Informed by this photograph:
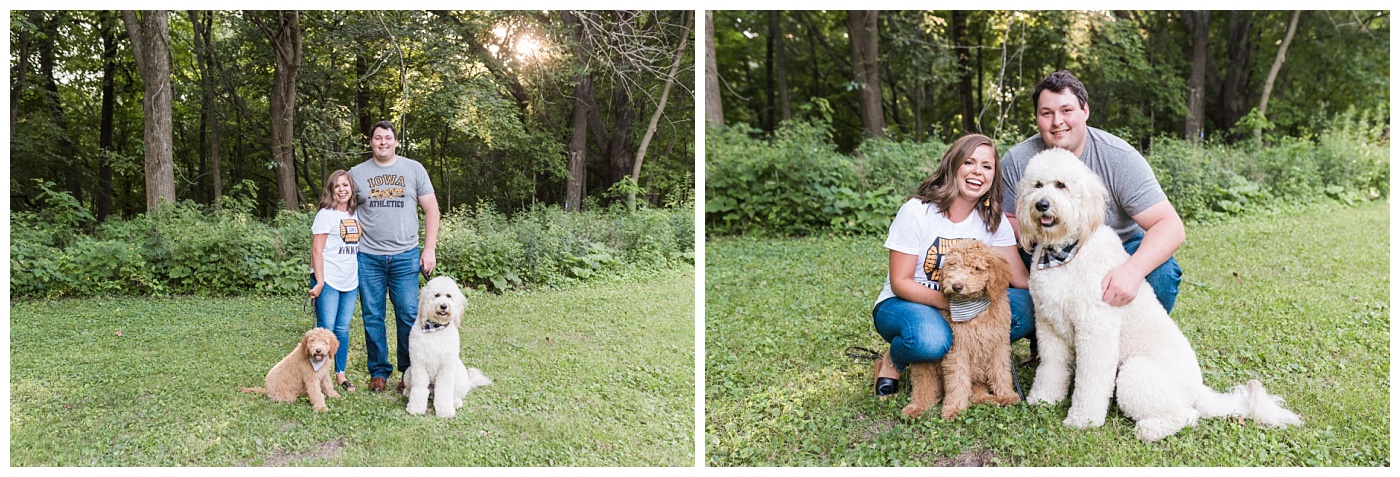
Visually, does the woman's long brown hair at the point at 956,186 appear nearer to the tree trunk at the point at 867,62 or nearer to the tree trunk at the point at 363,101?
the tree trunk at the point at 363,101

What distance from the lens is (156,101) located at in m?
4.20

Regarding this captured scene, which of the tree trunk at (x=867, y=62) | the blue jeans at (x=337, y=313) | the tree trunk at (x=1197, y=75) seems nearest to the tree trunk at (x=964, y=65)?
the tree trunk at (x=867, y=62)

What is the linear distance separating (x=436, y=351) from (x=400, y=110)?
1.32 m

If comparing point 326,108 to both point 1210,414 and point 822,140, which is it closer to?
point 1210,414

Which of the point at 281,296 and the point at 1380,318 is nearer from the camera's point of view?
the point at 1380,318

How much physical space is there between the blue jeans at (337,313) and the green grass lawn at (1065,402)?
150cm

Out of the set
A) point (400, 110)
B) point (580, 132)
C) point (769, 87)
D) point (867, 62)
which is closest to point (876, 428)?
point (580, 132)

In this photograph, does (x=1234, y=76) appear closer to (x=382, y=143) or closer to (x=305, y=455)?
(x=382, y=143)

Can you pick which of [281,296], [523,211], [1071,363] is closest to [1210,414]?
[1071,363]

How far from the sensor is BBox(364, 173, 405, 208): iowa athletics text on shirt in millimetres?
2969

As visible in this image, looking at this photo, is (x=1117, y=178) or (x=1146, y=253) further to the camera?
(x=1117, y=178)

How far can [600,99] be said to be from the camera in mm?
3770

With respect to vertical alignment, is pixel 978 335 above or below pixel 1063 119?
below

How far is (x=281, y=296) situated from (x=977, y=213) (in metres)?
3.86
